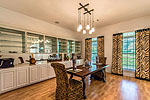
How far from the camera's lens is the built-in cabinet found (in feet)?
7.52

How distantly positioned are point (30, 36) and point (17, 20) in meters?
0.78

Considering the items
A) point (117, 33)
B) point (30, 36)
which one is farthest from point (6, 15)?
point (117, 33)

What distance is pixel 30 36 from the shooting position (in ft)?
11.1

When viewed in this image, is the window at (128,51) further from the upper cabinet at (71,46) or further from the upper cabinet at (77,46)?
the upper cabinet at (71,46)

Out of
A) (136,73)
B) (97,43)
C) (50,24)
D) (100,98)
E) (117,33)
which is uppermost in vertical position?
(50,24)

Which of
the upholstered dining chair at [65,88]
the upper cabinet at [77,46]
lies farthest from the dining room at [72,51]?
the upper cabinet at [77,46]

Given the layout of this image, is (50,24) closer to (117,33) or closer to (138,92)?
(117,33)

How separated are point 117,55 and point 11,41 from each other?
5.10 meters

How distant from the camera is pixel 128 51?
401cm

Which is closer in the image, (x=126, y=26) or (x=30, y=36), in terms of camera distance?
(x=30, y=36)

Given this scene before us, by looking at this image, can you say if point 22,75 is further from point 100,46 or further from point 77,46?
point 100,46

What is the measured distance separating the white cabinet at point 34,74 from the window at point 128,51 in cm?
443

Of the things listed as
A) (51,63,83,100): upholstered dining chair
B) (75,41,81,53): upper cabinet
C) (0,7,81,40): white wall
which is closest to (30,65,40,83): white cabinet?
(51,63,83,100): upholstered dining chair

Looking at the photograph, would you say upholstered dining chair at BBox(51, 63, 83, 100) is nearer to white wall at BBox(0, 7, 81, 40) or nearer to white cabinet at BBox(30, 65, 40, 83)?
white cabinet at BBox(30, 65, 40, 83)
